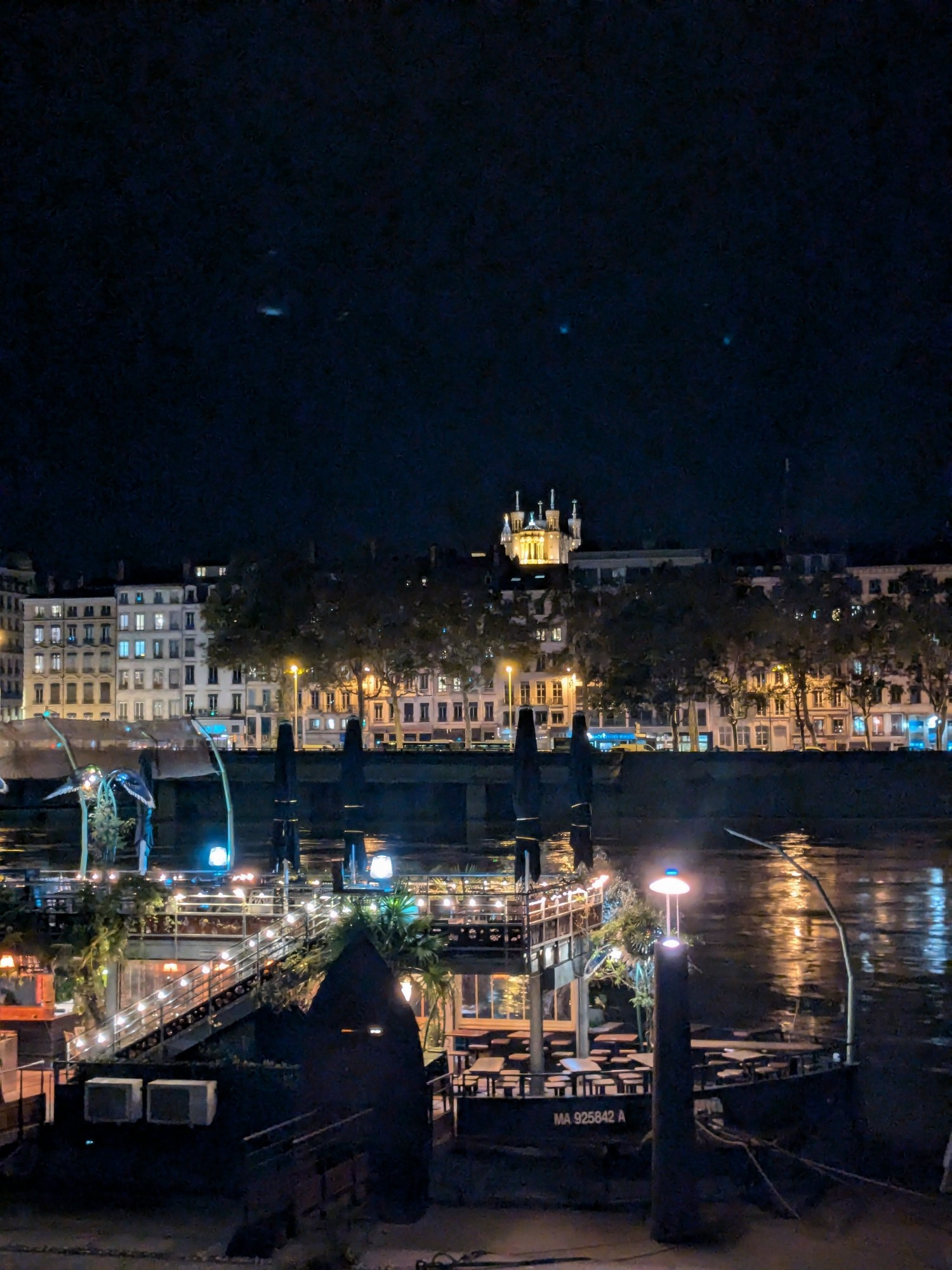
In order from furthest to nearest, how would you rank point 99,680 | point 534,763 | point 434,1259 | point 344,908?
point 99,680 < point 534,763 < point 344,908 < point 434,1259

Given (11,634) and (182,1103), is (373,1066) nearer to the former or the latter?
(182,1103)

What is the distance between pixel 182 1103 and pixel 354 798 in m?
15.7

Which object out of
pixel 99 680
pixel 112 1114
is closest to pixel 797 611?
pixel 99 680

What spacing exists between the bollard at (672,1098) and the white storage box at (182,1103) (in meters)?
6.00

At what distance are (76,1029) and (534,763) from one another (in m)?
11.2

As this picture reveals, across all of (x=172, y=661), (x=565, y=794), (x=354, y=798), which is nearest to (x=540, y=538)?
(x=172, y=661)

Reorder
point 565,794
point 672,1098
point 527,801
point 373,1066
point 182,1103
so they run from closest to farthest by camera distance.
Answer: point 672,1098, point 373,1066, point 182,1103, point 527,801, point 565,794

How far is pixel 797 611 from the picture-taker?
330 feet

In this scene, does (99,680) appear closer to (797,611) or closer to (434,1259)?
(797,611)

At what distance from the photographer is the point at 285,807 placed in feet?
113

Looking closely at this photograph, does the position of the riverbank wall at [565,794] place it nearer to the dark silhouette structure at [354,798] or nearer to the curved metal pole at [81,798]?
the dark silhouette structure at [354,798]

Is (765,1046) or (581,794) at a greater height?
(581,794)

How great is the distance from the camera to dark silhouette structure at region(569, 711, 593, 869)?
32.1 meters

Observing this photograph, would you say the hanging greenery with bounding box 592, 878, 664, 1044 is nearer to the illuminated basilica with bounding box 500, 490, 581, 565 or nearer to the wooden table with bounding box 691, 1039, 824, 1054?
the wooden table with bounding box 691, 1039, 824, 1054
